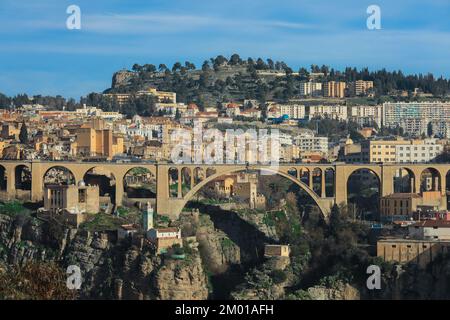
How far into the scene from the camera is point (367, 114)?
87.2 m

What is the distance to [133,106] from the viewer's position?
86.6 metres

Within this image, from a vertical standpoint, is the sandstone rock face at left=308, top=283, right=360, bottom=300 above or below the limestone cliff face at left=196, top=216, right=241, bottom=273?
below

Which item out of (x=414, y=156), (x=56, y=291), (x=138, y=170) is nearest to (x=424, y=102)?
(x=414, y=156)

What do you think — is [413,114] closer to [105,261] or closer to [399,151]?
[399,151]

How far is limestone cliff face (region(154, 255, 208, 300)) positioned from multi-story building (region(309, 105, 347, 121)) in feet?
145

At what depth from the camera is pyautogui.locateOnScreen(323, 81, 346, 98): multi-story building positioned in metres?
93.0

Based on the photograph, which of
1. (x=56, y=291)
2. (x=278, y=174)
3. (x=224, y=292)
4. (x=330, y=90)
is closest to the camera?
(x=56, y=291)

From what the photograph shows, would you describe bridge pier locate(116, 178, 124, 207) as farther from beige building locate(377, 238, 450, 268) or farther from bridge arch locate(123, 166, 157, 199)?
beige building locate(377, 238, 450, 268)

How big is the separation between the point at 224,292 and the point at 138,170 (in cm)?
1210

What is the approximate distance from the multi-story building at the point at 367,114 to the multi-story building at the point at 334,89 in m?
5.30

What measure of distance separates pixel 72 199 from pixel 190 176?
633 cm

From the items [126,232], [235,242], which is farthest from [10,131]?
[126,232]

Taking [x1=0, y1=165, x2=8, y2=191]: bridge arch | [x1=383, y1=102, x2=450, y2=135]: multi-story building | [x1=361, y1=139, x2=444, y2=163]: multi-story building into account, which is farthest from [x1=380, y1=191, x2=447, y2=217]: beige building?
[x1=383, y1=102, x2=450, y2=135]: multi-story building
